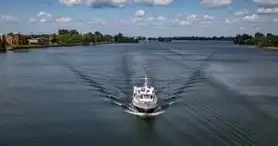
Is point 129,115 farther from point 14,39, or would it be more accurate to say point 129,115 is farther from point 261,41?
point 261,41

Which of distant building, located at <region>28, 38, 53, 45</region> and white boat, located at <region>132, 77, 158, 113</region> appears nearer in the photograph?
white boat, located at <region>132, 77, 158, 113</region>

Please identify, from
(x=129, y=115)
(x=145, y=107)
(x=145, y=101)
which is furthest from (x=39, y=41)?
(x=145, y=107)

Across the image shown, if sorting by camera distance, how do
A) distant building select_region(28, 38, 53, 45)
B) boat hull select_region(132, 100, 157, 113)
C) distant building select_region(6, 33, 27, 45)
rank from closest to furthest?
boat hull select_region(132, 100, 157, 113)
distant building select_region(6, 33, 27, 45)
distant building select_region(28, 38, 53, 45)

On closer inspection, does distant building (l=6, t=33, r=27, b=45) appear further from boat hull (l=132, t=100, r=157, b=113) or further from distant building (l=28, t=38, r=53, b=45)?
boat hull (l=132, t=100, r=157, b=113)

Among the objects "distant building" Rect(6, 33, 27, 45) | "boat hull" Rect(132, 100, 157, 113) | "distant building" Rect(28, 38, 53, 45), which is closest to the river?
"boat hull" Rect(132, 100, 157, 113)

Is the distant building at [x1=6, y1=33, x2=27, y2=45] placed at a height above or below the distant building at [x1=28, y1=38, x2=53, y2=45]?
above

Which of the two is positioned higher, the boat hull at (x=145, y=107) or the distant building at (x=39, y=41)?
the boat hull at (x=145, y=107)

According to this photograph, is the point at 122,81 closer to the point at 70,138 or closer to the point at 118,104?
the point at 118,104

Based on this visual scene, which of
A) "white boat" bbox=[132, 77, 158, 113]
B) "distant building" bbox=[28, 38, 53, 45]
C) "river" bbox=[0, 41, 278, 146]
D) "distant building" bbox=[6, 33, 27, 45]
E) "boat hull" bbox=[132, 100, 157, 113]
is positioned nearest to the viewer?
"river" bbox=[0, 41, 278, 146]

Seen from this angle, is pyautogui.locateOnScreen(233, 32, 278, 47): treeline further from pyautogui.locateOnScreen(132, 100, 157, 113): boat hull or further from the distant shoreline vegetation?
pyautogui.locateOnScreen(132, 100, 157, 113): boat hull

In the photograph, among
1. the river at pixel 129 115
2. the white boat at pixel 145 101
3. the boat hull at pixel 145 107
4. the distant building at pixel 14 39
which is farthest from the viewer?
the distant building at pixel 14 39

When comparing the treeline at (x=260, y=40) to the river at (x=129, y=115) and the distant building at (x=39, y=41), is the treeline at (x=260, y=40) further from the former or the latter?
the river at (x=129, y=115)

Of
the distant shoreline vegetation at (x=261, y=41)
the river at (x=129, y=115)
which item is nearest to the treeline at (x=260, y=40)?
the distant shoreline vegetation at (x=261, y=41)
